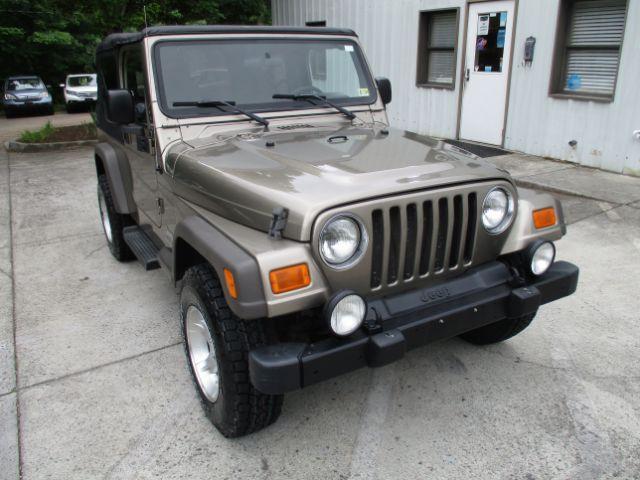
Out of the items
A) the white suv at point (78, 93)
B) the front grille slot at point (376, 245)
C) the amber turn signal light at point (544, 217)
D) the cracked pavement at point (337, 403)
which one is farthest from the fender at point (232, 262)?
the white suv at point (78, 93)

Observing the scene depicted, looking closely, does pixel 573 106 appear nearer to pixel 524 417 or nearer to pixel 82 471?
pixel 524 417

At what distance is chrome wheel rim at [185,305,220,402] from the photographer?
279cm

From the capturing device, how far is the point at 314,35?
3.75 metres

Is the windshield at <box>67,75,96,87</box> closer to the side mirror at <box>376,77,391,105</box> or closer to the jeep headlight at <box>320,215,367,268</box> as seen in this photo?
the side mirror at <box>376,77,391,105</box>

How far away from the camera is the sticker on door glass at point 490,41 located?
27.5ft

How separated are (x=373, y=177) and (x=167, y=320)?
222cm

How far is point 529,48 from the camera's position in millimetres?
7922

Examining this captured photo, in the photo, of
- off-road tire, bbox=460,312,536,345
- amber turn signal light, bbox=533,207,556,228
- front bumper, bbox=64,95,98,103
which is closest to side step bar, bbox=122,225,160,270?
off-road tire, bbox=460,312,536,345

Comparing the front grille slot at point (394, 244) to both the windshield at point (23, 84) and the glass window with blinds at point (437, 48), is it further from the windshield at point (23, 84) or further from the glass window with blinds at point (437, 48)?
the windshield at point (23, 84)

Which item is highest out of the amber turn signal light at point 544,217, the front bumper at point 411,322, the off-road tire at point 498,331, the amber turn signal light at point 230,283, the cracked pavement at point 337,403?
the amber turn signal light at point 544,217

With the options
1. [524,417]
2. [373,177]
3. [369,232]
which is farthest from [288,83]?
[524,417]

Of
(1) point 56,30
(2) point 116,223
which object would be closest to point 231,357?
(2) point 116,223

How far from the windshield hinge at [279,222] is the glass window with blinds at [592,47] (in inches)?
258

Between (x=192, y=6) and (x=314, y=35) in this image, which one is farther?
(x=192, y=6)
